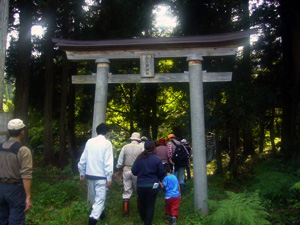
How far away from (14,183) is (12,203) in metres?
0.28

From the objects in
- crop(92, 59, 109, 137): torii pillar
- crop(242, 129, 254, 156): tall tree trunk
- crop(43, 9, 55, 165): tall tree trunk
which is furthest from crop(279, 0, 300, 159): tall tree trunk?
crop(43, 9, 55, 165): tall tree trunk

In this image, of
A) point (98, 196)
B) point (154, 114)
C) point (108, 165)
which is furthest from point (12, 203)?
point (154, 114)

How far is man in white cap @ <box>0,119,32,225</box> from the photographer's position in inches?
156

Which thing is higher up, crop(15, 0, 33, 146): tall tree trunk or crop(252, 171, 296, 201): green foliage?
crop(15, 0, 33, 146): tall tree trunk

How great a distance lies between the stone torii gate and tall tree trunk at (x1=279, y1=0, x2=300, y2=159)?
442cm

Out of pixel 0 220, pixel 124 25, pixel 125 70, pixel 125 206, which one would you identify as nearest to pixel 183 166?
pixel 125 206

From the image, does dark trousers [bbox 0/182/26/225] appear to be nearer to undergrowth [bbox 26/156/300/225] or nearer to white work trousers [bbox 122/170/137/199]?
undergrowth [bbox 26/156/300/225]

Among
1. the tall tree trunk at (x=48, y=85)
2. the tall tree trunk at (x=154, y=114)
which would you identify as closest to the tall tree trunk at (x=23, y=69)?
the tall tree trunk at (x=48, y=85)

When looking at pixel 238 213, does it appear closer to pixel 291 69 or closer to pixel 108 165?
pixel 108 165

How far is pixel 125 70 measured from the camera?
15.5 m

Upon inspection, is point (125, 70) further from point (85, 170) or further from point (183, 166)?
point (85, 170)

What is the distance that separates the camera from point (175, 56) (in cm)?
706

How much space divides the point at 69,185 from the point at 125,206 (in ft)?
7.72

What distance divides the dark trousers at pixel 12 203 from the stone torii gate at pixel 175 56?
121 inches
